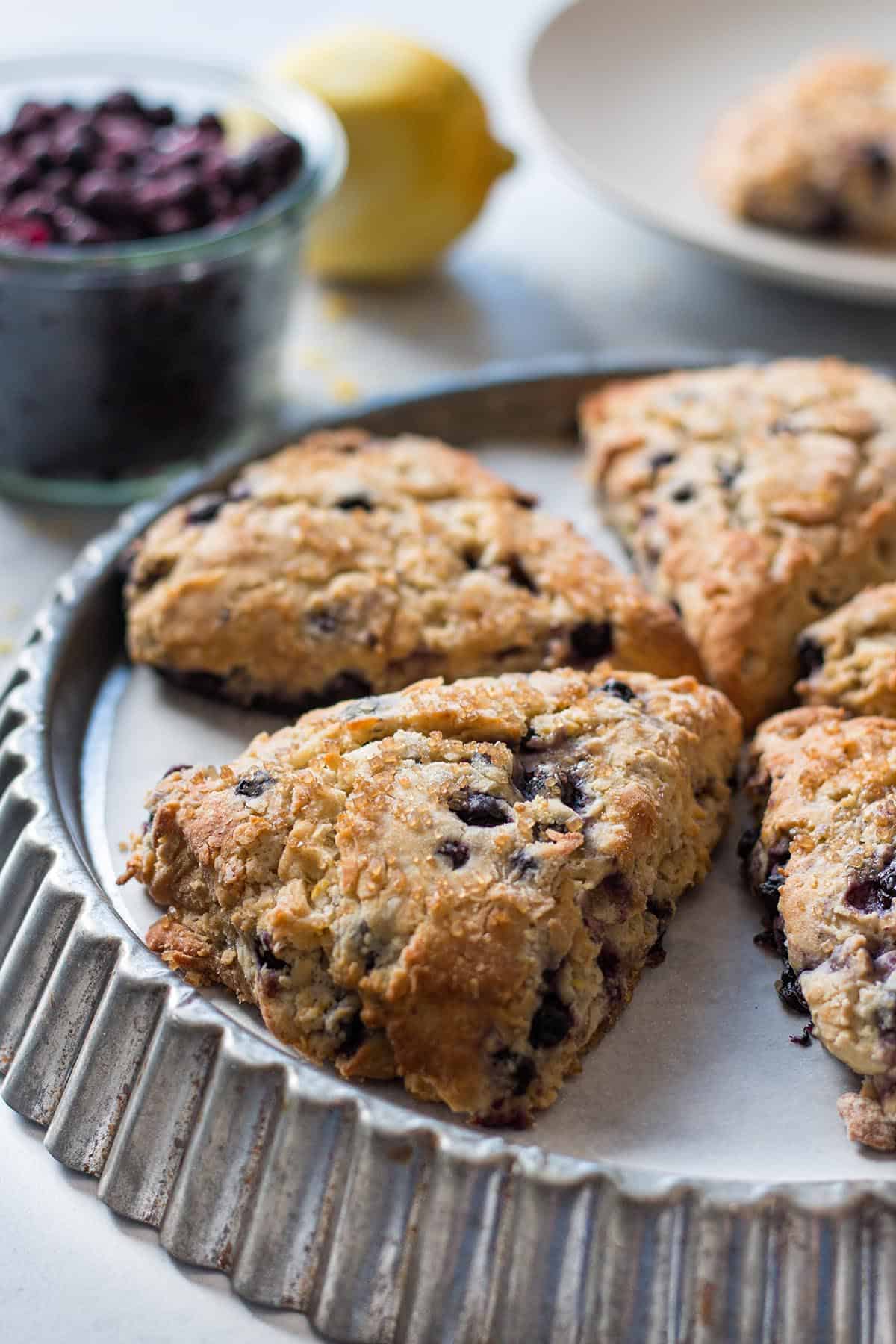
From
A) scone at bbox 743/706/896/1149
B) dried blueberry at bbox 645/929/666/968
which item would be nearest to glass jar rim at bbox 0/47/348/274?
scone at bbox 743/706/896/1149

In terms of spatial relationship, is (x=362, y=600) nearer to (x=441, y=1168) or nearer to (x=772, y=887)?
(x=772, y=887)

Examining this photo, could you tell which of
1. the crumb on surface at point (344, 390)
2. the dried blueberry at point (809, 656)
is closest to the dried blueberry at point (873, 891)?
the dried blueberry at point (809, 656)

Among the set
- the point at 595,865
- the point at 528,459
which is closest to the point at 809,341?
the point at 528,459

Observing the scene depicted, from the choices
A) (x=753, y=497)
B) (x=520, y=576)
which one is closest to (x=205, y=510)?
(x=520, y=576)

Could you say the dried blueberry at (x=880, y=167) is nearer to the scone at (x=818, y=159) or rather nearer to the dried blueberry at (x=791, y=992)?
the scone at (x=818, y=159)

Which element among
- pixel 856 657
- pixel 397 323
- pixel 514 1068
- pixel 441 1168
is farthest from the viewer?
pixel 397 323

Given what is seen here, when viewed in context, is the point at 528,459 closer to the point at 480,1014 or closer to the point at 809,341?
the point at 809,341
